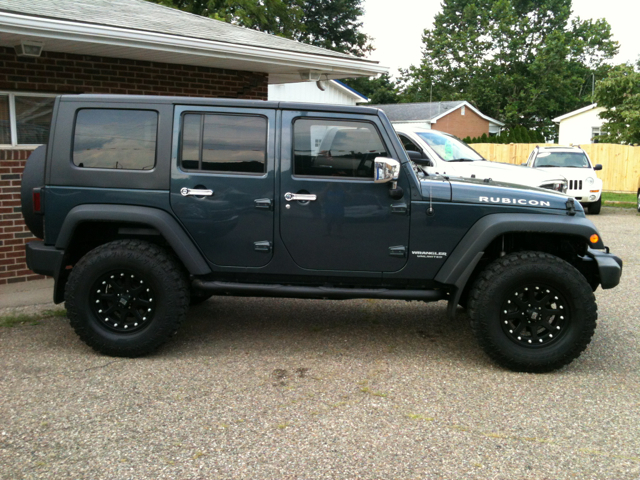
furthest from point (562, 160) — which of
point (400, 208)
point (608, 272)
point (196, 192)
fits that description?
point (196, 192)

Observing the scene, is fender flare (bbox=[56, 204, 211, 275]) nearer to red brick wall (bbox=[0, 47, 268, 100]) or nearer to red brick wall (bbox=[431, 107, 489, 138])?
red brick wall (bbox=[0, 47, 268, 100])

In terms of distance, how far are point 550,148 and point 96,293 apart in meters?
15.0

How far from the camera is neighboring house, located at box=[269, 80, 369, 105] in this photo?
16.0m

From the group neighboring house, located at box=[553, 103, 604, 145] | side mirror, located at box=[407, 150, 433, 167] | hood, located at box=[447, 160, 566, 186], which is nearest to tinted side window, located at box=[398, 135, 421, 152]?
side mirror, located at box=[407, 150, 433, 167]

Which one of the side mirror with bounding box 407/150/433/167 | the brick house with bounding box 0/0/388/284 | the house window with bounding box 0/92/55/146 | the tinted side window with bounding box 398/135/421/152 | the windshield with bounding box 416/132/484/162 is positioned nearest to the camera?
the brick house with bounding box 0/0/388/284

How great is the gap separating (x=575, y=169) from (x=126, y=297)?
14.1m

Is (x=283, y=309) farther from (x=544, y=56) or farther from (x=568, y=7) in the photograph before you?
(x=568, y=7)

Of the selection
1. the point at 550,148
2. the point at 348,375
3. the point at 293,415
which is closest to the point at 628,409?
the point at 348,375

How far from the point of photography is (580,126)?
41.5 m

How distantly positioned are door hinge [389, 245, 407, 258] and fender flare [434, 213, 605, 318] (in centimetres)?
34

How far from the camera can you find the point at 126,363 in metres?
4.80

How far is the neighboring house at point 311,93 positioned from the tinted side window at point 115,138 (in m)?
7.33

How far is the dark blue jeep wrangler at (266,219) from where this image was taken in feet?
15.4

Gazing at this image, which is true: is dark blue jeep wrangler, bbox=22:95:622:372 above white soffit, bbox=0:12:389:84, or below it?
below
